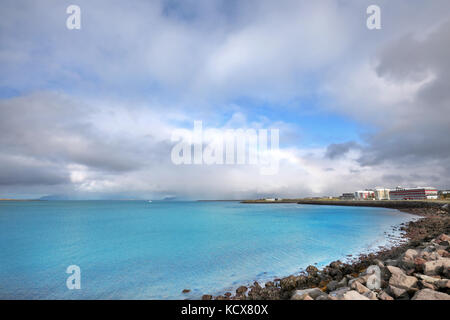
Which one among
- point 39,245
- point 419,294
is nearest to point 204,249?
point 419,294

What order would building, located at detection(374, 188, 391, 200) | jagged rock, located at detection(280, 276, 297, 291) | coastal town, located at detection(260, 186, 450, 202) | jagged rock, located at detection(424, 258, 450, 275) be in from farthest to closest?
building, located at detection(374, 188, 391, 200) < coastal town, located at detection(260, 186, 450, 202) < jagged rock, located at detection(280, 276, 297, 291) < jagged rock, located at detection(424, 258, 450, 275)

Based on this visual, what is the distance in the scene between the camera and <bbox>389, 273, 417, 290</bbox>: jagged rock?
6.73 m

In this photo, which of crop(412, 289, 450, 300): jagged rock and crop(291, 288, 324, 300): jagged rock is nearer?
crop(412, 289, 450, 300): jagged rock

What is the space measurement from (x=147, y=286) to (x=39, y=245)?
20.7 meters

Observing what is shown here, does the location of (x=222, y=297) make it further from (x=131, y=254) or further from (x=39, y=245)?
(x=39, y=245)

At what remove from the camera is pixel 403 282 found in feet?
22.7

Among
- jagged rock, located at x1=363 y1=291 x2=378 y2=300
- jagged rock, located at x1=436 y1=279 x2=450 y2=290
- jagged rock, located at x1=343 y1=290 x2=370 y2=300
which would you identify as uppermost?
jagged rock, located at x1=436 y1=279 x2=450 y2=290

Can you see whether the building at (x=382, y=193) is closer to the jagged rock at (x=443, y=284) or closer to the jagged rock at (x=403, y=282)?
the jagged rock at (x=403, y=282)

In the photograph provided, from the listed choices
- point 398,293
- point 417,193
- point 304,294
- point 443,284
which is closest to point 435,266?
point 443,284

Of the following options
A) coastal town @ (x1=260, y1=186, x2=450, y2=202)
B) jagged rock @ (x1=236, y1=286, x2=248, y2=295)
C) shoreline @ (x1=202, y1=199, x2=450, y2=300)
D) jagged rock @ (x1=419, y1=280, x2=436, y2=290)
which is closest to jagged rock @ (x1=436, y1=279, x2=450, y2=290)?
shoreline @ (x1=202, y1=199, x2=450, y2=300)

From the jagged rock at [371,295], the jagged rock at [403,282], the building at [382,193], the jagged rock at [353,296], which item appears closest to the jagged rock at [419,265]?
the jagged rock at [403,282]

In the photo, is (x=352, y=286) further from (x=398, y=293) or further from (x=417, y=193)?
(x=417, y=193)

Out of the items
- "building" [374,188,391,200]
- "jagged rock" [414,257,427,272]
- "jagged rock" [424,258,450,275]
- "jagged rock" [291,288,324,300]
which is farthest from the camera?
"building" [374,188,391,200]

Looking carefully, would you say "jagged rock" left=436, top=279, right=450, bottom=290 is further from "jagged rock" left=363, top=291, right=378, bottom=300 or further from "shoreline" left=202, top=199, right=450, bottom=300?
"jagged rock" left=363, top=291, right=378, bottom=300
